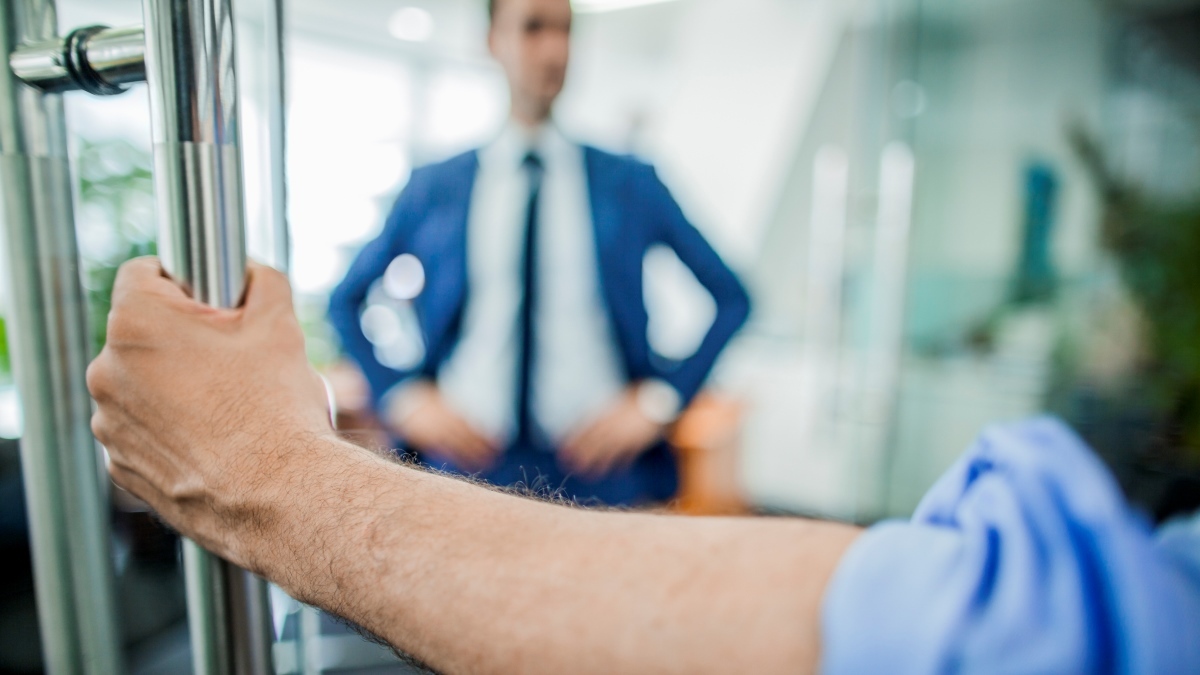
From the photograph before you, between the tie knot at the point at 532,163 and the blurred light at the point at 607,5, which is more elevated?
the blurred light at the point at 607,5

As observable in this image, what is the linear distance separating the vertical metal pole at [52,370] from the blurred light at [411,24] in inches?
156

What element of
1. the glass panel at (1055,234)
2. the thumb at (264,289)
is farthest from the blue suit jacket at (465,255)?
the glass panel at (1055,234)

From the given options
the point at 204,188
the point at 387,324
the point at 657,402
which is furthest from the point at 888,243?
the point at 387,324

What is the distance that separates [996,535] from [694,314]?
3.78 metres

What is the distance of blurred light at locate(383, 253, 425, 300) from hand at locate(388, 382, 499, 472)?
0.61 ft

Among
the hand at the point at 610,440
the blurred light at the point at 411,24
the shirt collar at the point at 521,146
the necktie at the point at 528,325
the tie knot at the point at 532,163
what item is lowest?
the hand at the point at 610,440

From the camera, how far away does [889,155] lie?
2.38m

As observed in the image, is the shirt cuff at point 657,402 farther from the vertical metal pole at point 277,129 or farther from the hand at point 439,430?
the vertical metal pole at point 277,129

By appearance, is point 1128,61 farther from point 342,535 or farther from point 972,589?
point 342,535

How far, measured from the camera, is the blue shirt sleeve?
0.26 m

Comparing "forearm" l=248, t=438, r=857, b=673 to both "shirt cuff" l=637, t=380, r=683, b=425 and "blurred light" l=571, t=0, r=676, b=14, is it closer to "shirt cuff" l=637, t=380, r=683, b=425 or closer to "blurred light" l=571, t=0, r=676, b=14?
"shirt cuff" l=637, t=380, r=683, b=425

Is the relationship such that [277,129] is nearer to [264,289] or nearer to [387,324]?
[264,289]

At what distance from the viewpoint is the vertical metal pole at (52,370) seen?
1.39ft

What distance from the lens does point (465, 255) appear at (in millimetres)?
1140
